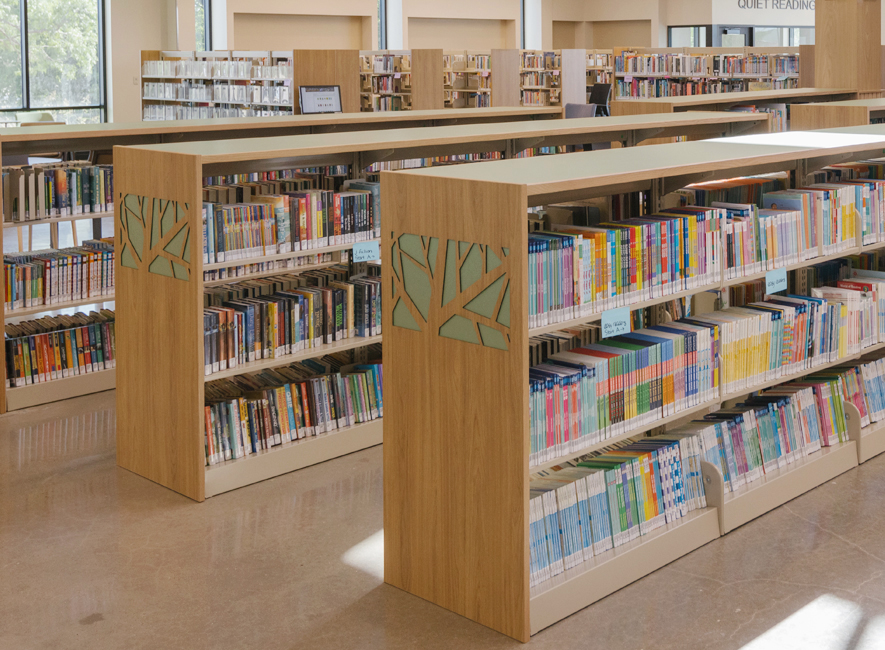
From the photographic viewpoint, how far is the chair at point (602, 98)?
46.4 ft

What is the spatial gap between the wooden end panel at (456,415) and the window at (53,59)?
39.9 ft

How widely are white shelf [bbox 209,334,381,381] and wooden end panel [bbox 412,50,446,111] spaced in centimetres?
684

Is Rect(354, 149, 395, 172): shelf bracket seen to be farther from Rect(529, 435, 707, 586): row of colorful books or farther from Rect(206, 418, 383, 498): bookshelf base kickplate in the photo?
Rect(529, 435, 707, 586): row of colorful books

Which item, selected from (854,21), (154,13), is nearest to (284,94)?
→ (154,13)

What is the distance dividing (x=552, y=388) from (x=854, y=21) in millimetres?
6498

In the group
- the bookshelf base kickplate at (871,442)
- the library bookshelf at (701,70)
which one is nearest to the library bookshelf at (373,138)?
the bookshelf base kickplate at (871,442)

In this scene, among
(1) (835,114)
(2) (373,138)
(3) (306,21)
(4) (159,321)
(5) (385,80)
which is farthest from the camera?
(3) (306,21)

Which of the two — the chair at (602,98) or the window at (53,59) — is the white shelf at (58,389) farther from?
the chair at (602,98)

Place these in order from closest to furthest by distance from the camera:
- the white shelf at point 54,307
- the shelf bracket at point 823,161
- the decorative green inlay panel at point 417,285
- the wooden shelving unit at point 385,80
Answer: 1. the decorative green inlay panel at point 417,285
2. the shelf bracket at point 823,161
3. the white shelf at point 54,307
4. the wooden shelving unit at point 385,80

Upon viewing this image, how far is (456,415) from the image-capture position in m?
2.85

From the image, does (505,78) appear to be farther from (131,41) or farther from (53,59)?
(53,59)

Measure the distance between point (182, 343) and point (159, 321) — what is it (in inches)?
7.1

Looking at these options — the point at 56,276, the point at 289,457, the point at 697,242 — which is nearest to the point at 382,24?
the point at 56,276

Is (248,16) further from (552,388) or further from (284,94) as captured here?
(552,388)
